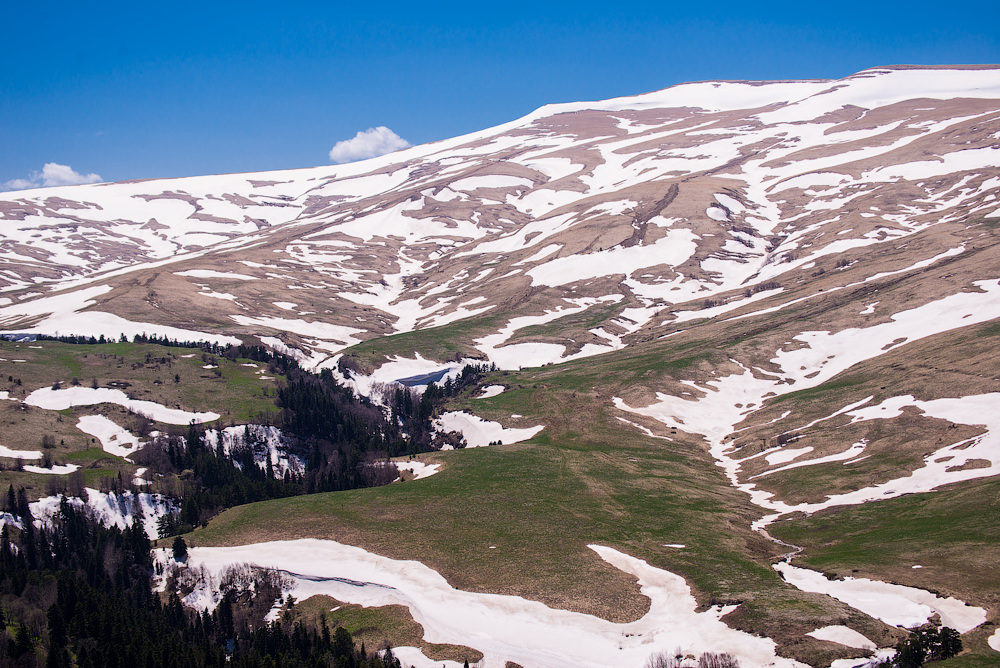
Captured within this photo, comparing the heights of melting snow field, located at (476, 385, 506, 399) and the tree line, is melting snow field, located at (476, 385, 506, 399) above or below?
above

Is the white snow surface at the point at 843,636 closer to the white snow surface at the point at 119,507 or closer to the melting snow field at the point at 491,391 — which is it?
the white snow surface at the point at 119,507

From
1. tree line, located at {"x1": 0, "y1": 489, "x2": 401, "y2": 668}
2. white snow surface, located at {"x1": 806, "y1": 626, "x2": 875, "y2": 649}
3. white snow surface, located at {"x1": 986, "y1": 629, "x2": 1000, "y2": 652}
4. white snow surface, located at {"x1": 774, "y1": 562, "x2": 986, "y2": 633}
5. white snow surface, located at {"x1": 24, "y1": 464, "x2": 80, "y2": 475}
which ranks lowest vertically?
white snow surface, located at {"x1": 806, "y1": 626, "x2": 875, "y2": 649}

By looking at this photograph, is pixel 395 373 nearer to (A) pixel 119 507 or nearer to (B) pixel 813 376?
(A) pixel 119 507

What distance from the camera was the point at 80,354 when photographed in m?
142

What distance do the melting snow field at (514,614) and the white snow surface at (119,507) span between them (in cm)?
2460

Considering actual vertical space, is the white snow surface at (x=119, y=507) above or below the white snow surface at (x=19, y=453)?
below

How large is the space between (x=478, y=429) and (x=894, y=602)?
255ft

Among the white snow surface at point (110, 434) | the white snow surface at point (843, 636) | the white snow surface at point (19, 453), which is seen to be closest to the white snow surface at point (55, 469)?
the white snow surface at point (19, 453)

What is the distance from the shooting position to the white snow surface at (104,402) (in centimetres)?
11875

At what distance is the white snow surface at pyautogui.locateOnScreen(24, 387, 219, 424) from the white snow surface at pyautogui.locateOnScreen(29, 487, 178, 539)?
22029 mm

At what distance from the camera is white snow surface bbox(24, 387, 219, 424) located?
118750 mm

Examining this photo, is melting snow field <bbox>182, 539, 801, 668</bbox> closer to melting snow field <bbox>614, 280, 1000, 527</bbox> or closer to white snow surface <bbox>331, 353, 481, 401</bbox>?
melting snow field <bbox>614, 280, 1000, 527</bbox>

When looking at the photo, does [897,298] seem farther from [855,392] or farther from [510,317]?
[510,317]

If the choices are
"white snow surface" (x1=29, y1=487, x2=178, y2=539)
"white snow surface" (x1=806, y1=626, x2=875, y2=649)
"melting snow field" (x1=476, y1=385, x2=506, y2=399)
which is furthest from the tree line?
"melting snow field" (x1=476, y1=385, x2=506, y2=399)
